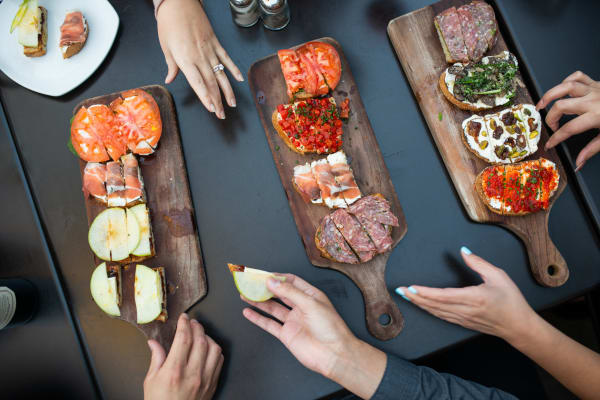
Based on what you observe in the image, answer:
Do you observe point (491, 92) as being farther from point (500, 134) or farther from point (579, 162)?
point (579, 162)

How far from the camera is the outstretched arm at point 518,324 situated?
1.70 meters

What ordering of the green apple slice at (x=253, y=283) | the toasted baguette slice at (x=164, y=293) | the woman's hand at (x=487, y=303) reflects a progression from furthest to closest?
the toasted baguette slice at (x=164, y=293), the green apple slice at (x=253, y=283), the woman's hand at (x=487, y=303)

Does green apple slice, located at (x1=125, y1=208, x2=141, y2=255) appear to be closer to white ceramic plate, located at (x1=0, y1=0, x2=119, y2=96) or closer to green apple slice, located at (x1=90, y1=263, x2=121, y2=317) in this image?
green apple slice, located at (x1=90, y1=263, x2=121, y2=317)

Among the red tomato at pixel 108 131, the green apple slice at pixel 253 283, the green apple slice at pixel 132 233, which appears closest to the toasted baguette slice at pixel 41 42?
the red tomato at pixel 108 131

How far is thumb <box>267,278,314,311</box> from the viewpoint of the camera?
1713mm

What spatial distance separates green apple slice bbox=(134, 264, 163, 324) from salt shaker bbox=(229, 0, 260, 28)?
163 cm

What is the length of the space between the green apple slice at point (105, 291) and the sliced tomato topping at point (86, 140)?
68 centimetres

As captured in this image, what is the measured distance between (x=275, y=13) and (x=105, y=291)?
1888 mm

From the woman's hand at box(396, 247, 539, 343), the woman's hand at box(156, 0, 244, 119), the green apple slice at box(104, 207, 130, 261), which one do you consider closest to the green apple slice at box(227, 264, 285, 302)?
the green apple slice at box(104, 207, 130, 261)

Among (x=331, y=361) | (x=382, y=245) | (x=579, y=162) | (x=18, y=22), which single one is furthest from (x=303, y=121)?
(x=18, y=22)

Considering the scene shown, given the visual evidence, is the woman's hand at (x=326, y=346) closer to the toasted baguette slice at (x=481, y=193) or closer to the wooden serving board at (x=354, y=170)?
the wooden serving board at (x=354, y=170)

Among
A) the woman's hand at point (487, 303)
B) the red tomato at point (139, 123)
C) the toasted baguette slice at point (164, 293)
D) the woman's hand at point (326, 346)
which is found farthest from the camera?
the red tomato at point (139, 123)

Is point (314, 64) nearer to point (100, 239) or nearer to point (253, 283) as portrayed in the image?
point (253, 283)

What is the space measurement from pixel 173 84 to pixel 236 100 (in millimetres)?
422
